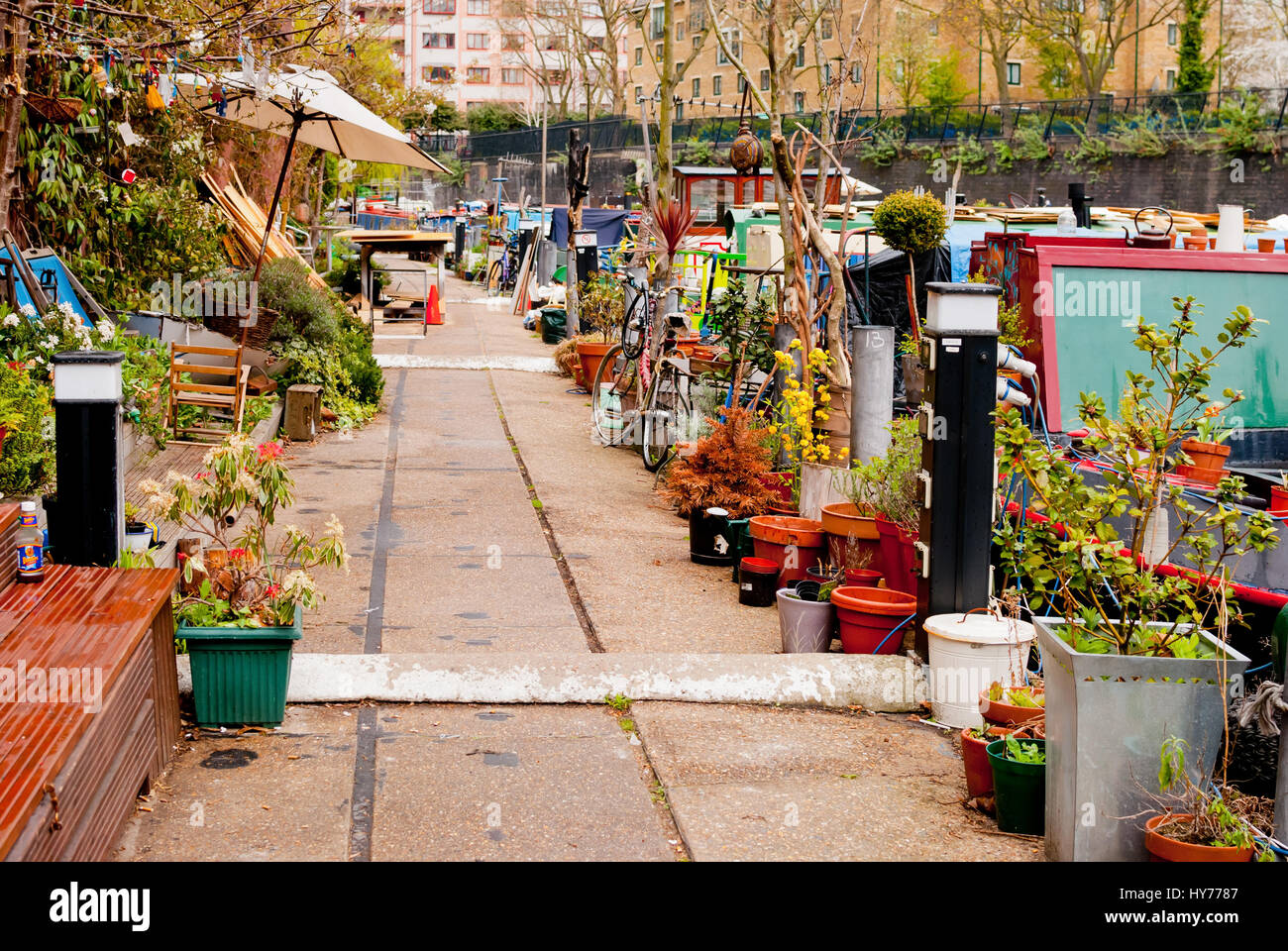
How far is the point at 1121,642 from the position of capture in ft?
14.3

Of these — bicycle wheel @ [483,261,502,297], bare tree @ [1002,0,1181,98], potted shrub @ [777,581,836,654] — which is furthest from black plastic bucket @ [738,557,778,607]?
bare tree @ [1002,0,1181,98]

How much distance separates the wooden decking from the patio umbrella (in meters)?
5.84

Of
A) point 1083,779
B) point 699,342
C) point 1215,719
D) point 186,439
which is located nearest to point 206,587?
point 1083,779

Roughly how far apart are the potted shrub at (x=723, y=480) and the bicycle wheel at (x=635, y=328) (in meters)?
3.38

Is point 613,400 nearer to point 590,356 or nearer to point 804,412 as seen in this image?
point 590,356

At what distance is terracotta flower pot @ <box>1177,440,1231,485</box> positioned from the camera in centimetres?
711

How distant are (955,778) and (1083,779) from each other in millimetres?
967

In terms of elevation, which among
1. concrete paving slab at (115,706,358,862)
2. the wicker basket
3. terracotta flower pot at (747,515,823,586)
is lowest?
concrete paving slab at (115,706,358,862)

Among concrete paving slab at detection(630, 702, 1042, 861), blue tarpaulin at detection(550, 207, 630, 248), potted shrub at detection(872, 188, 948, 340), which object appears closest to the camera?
concrete paving slab at detection(630, 702, 1042, 861)

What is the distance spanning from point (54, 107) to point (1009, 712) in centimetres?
882

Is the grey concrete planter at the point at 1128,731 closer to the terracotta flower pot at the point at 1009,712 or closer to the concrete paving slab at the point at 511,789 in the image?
the terracotta flower pot at the point at 1009,712

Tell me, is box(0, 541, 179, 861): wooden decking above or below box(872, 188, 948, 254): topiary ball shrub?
below

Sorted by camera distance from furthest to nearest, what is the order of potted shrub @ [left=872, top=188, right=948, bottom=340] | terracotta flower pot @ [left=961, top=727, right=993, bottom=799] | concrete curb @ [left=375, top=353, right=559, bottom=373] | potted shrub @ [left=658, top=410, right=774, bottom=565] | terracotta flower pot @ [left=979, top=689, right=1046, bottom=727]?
concrete curb @ [left=375, top=353, right=559, bottom=373]
potted shrub @ [left=872, top=188, right=948, bottom=340]
potted shrub @ [left=658, top=410, right=774, bottom=565]
terracotta flower pot @ [left=979, top=689, right=1046, bottom=727]
terracotta flower pot @ [left=961, top=727, right=993, bottom=799]

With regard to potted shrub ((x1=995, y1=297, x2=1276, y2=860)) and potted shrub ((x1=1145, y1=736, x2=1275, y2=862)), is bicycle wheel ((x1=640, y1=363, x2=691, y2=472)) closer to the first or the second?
potted shrub ((x1=995, y1=297, x2=1276, y2=860))
